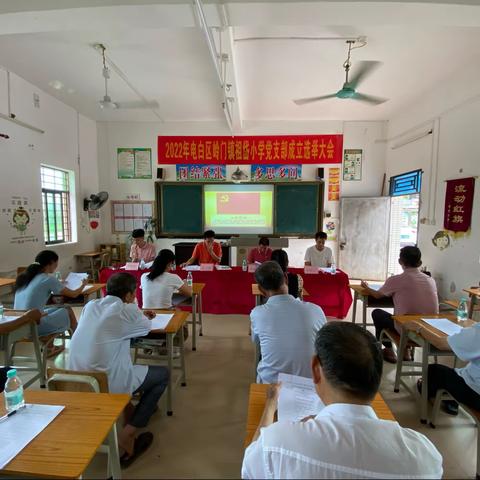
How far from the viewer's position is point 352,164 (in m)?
6.18

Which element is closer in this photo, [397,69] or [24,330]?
[24,330]

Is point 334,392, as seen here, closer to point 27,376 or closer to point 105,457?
point 105,457

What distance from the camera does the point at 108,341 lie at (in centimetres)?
150

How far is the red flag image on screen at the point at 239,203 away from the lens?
6312mm

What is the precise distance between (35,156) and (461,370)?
5973mm

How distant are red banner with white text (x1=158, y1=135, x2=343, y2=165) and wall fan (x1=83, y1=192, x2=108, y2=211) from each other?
1.47 m

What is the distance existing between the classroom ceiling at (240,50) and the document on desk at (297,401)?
9.72 feet

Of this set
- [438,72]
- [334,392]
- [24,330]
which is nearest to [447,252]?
[438,72]

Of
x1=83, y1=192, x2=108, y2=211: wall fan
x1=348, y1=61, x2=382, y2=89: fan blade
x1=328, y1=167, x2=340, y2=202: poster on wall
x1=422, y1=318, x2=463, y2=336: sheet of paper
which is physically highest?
x1=348, y1=61, x2=382, y2=89: fan blade

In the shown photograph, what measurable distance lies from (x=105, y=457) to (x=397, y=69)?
5293mm

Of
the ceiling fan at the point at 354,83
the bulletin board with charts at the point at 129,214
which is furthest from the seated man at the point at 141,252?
the ceiling fan at the point at 354,83

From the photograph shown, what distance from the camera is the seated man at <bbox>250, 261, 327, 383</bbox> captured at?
1452 mm

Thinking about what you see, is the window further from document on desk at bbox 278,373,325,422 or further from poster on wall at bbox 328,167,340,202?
poster on wall at bbox 328,167,340,202

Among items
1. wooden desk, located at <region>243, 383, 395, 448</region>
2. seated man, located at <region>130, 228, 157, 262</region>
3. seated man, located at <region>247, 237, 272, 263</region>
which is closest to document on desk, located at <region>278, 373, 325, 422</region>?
wooden desk, located at <region>243, 383, 395, 448</region>
